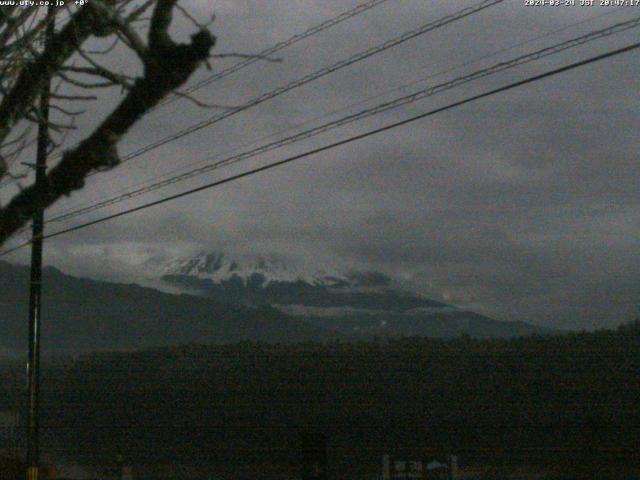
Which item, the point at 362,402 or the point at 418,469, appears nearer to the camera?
the point at 418,469

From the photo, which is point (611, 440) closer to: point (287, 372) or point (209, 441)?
point (287, 372)

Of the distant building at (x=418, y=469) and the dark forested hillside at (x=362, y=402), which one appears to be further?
the dark forested hillside at (x=362, y=402)

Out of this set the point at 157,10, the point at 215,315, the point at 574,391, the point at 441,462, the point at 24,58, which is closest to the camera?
the point at 157,10

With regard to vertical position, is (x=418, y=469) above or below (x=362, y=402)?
below

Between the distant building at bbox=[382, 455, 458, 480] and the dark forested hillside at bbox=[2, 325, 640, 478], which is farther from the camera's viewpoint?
the dark forested hillside at bbox=[2, 325, 640, 478]

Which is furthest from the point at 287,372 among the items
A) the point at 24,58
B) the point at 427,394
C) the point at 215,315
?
the point at 215,315

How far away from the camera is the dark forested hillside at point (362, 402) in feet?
88.4

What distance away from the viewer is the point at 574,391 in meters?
28.0

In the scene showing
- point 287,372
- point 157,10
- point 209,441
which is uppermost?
point 157,10

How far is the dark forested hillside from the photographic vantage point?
2694cm

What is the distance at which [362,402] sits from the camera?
31703 mm

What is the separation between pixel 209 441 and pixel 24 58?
2657cm

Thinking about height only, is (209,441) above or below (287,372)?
below

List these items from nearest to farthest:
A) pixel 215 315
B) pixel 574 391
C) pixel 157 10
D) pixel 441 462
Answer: pixel 157 10 < pixel 441 462 < pixel 574 391 < pixel 215 315
